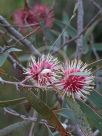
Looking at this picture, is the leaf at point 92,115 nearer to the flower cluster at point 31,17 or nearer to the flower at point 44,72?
the flower at point 44,72

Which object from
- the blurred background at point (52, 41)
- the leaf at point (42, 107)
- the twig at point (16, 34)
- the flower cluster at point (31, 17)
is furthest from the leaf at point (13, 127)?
the flower cluster at point (31, 17)

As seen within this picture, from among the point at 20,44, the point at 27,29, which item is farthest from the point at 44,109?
the point at 27,29

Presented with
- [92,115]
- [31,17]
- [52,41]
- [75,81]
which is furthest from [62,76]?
[31,17]

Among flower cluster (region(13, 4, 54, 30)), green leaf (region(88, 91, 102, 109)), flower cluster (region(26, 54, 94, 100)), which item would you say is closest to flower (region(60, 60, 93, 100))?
flower cluster (region(26, 54, 94, 100))

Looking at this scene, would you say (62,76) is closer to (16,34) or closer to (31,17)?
(16,34)

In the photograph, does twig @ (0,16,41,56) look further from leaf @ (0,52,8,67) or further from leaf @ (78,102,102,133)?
leaf @ (78,102,102,133)

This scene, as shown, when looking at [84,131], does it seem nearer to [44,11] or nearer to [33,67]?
[33,67]
